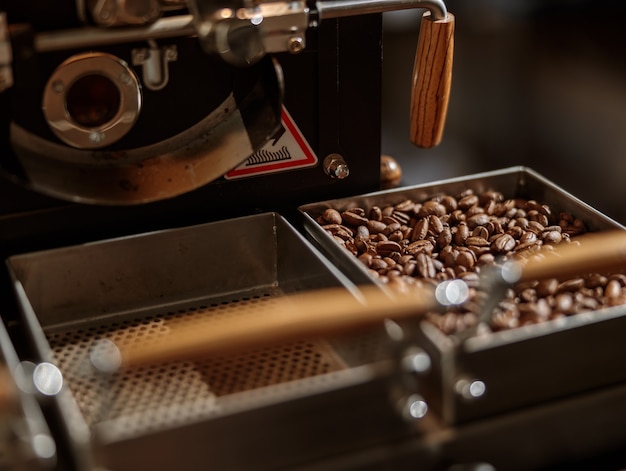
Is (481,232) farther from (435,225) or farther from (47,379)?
(47,379)

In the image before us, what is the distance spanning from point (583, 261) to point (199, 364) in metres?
0.44

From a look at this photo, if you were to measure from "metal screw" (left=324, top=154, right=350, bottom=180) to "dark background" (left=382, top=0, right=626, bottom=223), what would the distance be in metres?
0.29

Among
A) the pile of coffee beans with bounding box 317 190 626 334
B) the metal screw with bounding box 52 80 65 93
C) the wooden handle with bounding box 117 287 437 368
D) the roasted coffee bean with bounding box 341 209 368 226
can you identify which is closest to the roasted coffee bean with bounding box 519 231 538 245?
the pile of coffee beans with bounding box 317 190 626 334

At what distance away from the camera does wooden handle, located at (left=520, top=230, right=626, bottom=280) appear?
3.34 ft

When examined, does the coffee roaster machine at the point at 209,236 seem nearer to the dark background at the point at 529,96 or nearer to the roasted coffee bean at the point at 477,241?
the roasted coffee bean at the point at 477,241

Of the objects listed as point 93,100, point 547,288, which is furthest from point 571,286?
point 93,100

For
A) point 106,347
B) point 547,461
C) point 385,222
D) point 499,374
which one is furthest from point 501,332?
point 106,347

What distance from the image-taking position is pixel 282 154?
4.35ft

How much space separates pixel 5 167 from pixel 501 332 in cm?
58

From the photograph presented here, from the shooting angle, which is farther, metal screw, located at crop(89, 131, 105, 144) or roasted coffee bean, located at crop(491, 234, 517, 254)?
roasted coffee bean, located at crop(491, 234, 517, 254)

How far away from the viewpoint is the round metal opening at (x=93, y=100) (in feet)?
3.80

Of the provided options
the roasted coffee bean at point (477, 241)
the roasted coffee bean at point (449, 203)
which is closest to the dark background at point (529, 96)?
the roasted coffee bean at point (449, 203)

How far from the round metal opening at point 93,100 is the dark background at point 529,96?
0.60 meters

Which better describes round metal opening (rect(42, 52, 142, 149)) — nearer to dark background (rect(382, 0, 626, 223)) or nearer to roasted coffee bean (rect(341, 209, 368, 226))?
roasted coffee bean (rect(341, 209, 368, 226))
